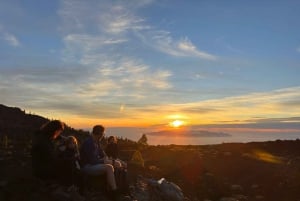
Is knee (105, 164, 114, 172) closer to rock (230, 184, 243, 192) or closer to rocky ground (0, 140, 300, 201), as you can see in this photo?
rocky ground (0, 140, 300, 201)

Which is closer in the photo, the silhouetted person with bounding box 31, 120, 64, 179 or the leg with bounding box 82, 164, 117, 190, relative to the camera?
→ the silhouetted person with bounding box 31, 120, 64, 179

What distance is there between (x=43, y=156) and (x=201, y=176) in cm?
1023

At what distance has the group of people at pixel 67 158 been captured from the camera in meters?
14.0

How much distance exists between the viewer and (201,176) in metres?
22.6

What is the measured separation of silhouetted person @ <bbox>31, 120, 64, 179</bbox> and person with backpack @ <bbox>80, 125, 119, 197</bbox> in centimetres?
101

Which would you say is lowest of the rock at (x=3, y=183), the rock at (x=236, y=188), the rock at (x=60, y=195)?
the rock at (x=60, y=195)

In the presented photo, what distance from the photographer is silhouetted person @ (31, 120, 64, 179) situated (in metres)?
13.9

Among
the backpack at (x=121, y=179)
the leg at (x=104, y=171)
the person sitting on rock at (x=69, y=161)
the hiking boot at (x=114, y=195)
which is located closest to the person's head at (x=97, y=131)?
the person sitting on rock at (x=69, y=161)

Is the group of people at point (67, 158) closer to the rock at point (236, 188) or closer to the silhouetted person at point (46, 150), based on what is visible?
the silhouetted person at point (46, 150)

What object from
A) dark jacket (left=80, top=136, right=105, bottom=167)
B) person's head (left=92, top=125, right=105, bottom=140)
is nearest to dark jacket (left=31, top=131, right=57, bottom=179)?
dark jacket (left=80, top=136, right=105, bottom=167)

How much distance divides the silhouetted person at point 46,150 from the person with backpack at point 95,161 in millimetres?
1012

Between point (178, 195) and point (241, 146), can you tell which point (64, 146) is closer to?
point (178, 195)

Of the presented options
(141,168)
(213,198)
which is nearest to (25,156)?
(141,168)

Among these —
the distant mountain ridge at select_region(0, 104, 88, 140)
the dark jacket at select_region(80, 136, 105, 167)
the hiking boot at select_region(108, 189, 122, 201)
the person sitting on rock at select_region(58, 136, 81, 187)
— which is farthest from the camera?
the distant mountain ridge at select_region(0, 104, 88, 140)
